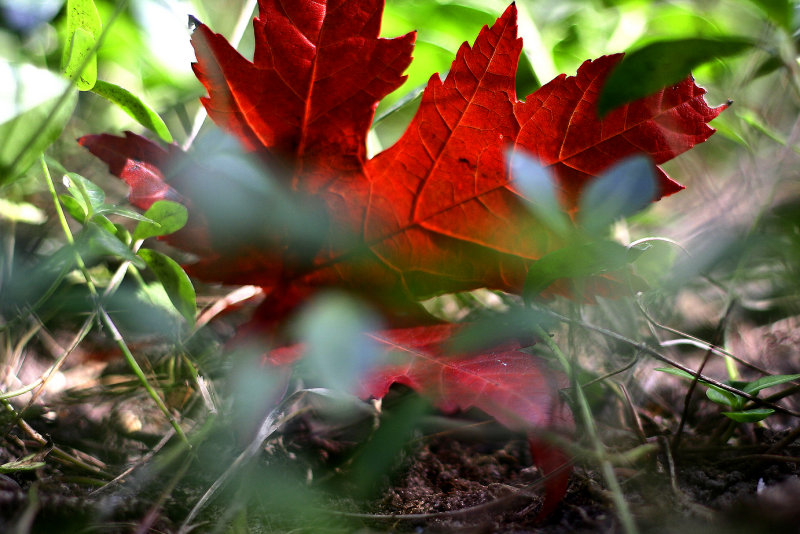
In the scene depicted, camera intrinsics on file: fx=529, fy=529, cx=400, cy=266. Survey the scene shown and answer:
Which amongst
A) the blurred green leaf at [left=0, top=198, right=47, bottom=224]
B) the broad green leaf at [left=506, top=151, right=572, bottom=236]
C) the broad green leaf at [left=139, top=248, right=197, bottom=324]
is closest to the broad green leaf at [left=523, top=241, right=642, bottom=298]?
the broad green leaf at [left=506, top=151, right=572, bottom=236]

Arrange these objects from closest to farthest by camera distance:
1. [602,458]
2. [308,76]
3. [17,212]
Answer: [602,458]
[308,76]
[17,212]

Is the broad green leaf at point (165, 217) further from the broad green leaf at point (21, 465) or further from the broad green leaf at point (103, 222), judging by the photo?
the broad green leaf at point (21, 465)

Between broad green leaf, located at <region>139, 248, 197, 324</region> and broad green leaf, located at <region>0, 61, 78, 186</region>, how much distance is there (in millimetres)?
106

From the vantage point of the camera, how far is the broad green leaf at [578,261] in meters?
0.37

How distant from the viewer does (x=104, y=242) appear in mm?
388

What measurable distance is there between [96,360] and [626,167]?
0.60 meters

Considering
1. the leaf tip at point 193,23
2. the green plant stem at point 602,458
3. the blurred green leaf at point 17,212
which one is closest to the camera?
the green plant stem at point 602,458

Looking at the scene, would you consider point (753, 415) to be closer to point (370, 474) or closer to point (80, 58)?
point (370, 474)

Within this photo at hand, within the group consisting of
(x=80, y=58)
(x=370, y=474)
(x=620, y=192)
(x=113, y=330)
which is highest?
(x=80, y=58)

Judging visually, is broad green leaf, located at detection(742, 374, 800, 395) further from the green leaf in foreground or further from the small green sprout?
the green leaf in foreground

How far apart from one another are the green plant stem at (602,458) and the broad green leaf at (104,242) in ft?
1.04

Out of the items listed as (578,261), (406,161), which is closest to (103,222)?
(406,161)

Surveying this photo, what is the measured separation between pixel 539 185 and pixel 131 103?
0.37 metres

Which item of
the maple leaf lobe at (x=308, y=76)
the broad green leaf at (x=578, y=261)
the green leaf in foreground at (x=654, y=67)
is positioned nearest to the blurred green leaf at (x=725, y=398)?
the broad green leaf at (x=578, y=261)
